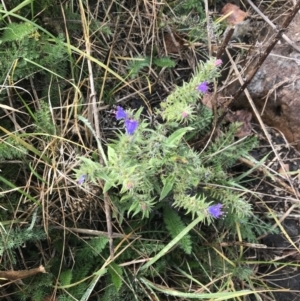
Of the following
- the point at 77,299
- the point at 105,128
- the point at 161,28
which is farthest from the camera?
the point at 161,28

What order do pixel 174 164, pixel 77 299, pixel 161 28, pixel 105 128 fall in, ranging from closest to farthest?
1. pixel 174 164
2. pixel 77 299
3. pixel 105 128
4. pixel 161 28

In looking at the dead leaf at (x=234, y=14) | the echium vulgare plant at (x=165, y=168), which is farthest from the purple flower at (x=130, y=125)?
the dead leaf at (x=234, y=14)

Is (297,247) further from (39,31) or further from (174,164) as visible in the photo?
(39,31)

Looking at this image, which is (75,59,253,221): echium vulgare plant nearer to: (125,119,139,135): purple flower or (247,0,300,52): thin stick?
(125,119,139,135): purple flower

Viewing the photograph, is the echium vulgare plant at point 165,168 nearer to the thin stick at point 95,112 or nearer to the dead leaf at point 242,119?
the thin stick at point 95,112

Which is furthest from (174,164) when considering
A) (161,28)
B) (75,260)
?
(161,28)
